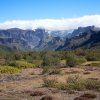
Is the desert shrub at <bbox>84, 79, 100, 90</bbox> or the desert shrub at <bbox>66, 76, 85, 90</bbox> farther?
the desert shrub at <bbox>84, 79, 100, 90</bbox>

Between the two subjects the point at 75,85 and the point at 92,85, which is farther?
the point at 92,85

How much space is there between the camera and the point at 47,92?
30.1 meters

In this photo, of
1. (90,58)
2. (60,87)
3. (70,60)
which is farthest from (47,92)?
(90,58)

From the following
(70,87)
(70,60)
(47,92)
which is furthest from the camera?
(70,60)

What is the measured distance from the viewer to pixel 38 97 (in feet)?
90.1

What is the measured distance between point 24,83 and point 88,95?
39.7 feet

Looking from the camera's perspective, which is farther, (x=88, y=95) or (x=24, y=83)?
(x=24, y=83)

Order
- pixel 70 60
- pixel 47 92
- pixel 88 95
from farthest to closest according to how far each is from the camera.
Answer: pixel 70 60 → pixel 47 92 → pixel 88 95

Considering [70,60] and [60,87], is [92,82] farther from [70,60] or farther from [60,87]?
[70,60]

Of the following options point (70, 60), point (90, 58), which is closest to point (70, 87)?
point (70, 60)

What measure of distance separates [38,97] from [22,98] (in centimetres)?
125

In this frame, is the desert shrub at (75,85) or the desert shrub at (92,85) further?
the desert shrub at (92,85)

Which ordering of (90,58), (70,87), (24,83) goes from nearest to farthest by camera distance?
(70,87), (24,83), (90,58)

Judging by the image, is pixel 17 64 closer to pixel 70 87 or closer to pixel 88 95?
pixel 70 87
